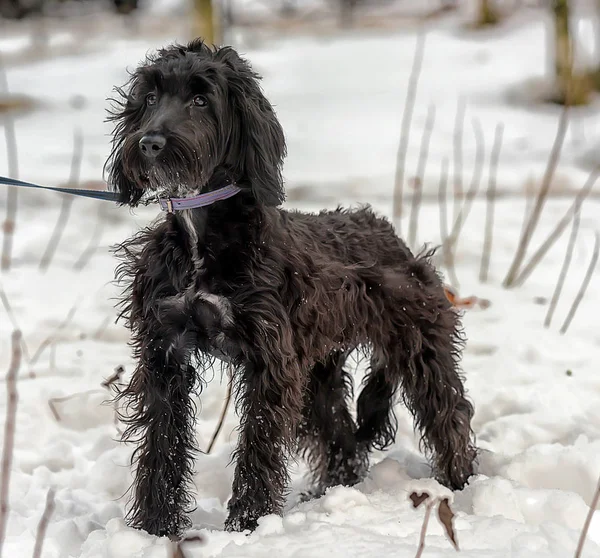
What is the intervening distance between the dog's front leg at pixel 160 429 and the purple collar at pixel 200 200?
0.45 m

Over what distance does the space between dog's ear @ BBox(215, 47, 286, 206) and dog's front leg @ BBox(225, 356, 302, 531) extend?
0.63 meters

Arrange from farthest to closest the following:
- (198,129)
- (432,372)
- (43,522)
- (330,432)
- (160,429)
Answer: (330,432), (432,372), (160,429), (198,129), (43,522)

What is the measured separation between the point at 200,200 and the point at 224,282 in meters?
0.29

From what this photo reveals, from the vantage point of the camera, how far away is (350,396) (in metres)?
4.11

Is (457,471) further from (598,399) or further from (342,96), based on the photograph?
(342,96)

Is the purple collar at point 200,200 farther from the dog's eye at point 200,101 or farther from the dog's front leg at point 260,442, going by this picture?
the dog's front leg at point 260,442

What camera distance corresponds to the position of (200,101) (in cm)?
299

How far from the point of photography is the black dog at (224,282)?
2.98 m

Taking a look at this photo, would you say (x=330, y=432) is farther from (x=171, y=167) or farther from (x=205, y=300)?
(x=171, y=167)

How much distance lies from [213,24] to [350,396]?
10.0 metres

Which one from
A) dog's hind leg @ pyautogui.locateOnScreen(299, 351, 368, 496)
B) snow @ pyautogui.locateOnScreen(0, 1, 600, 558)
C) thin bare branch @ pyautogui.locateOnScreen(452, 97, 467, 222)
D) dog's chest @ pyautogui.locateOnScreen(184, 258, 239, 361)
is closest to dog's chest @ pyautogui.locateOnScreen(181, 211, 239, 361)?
dog's chest @ pyautogui.locateOnScreen(184, 258, 239, 361)

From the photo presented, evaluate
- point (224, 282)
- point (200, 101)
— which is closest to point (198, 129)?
point (200, 101)

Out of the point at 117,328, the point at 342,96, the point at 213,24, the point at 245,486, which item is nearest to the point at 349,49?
the point at 342,96

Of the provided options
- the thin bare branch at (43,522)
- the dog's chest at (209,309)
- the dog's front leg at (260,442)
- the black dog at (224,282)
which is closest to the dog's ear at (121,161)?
the black dog at (224,282)
